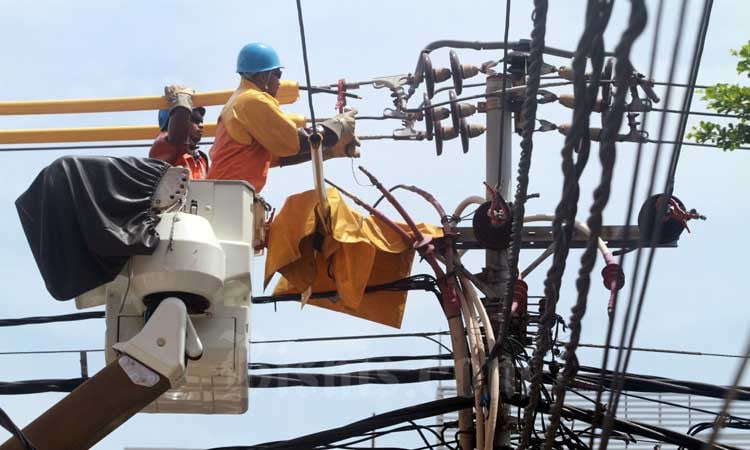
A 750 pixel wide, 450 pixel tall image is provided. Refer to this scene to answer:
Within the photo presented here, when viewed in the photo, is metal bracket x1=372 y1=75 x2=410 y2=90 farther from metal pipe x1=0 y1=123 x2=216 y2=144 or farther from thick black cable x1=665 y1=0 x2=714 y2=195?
thick black cable x1=665 y1=0 x2=714 y2=195

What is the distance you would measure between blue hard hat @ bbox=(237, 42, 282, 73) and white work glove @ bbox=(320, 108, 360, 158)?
615mm

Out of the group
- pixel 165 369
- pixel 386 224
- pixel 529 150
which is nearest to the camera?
A: pixel 529 150

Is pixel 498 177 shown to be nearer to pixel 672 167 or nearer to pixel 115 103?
pixel 115 103

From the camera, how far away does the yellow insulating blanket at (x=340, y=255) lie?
8.33 metres

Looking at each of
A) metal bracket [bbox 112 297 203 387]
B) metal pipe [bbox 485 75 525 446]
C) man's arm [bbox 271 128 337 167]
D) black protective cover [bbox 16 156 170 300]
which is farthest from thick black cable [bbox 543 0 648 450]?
metal pipe [bbox 485 75 525 446]

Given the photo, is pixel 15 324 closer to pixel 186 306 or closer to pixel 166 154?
pixel 166 154

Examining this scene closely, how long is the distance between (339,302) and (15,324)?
8.27 feet

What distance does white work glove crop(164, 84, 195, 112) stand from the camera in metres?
8.88

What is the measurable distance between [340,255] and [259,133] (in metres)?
0.99

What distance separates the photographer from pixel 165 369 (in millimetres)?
6484

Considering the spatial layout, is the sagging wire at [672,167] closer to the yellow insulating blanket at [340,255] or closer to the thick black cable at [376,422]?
the thick black cable at [376,422]

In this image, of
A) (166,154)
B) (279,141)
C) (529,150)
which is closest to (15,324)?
(166,154)

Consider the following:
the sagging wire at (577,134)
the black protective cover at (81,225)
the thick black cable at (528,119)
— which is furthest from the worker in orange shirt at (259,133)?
the sagging wire at (577,134)

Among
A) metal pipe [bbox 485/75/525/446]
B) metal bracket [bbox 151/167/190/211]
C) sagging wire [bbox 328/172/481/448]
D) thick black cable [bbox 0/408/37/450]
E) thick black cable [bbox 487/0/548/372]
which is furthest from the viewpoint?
metal pipe [bbox 485/75/525/446]
